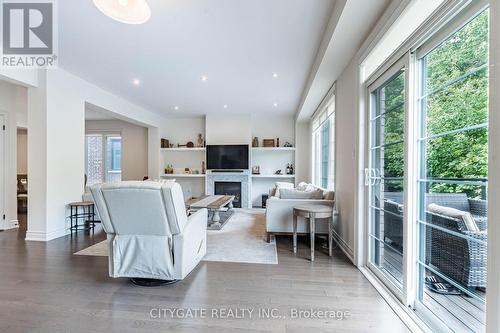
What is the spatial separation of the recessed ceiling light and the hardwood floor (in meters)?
2.33

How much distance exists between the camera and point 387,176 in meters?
2.63

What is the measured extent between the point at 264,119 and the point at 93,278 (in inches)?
252

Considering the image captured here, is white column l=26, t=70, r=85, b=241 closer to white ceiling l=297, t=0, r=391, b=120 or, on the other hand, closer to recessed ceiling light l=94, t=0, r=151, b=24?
recessed ceiling light l=94, t=0, r=151, b=24

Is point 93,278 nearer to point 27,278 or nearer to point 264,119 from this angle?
point 27,278

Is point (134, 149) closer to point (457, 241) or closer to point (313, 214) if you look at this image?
point (313, 214)

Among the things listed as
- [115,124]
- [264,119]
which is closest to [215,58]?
[264,119]

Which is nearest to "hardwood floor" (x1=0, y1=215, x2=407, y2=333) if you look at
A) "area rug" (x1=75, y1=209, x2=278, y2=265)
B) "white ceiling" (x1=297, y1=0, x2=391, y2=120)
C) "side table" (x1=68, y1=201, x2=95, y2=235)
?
"area rug" (x1=75, y1=209, x2=278, y2=265)

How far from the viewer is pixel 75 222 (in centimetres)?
485

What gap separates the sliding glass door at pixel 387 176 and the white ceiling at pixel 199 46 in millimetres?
1013

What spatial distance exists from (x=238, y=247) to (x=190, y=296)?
1471 millimetres

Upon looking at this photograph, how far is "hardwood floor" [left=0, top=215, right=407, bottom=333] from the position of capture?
1901 millimetres

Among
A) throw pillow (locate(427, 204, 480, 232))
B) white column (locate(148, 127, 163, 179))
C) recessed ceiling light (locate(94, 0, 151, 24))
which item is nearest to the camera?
throw pillow (locate(427, 204, 480, 232))

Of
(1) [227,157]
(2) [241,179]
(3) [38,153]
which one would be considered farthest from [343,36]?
(2) [241,179]

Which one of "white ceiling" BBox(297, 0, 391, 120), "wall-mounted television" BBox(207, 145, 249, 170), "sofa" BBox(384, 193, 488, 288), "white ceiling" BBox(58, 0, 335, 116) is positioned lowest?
"sofa" BBox(384, 193, 488, 288)
